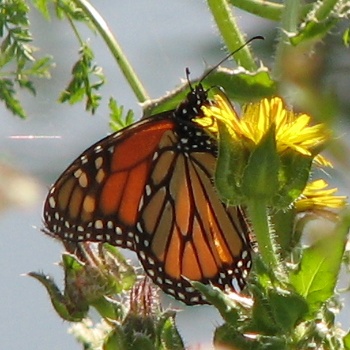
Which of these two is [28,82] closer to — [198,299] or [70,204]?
[70,204]

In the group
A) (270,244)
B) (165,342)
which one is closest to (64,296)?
(165,342)

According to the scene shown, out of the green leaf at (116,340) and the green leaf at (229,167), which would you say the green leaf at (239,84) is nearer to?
the green leaf at (229,167)

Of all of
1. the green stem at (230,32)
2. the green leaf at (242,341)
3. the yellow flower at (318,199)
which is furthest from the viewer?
the green stem at (230,32)

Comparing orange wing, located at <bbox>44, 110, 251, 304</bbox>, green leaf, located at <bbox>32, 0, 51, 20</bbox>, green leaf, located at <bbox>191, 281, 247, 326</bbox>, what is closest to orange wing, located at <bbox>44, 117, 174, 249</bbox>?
orange wing, located at <bbox>44, 110, 251, 304</bbox>

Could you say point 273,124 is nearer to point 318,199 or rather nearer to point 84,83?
point 318,199

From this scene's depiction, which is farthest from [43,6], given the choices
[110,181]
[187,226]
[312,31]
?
[312,31]

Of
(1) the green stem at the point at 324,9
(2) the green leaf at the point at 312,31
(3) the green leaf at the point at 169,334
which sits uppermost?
(2) the green leaf at the point at 312,31

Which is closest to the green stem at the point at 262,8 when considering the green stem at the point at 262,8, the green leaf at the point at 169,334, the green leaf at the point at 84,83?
the green stem at the point at 262,8
